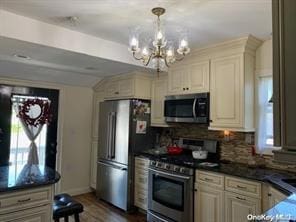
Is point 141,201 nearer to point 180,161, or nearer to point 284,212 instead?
point 180,161

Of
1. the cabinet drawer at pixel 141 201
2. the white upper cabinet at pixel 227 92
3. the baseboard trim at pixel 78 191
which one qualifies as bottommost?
the baseboard trim at pixel 78 191

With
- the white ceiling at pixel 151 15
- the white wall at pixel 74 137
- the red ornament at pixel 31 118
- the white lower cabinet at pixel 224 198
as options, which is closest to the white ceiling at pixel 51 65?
the white wall at pixel 74 137

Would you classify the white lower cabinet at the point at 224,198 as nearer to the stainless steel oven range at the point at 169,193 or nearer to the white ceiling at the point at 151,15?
the stainless steel oven range at the point at 169,193

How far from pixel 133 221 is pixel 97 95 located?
2.54 meters

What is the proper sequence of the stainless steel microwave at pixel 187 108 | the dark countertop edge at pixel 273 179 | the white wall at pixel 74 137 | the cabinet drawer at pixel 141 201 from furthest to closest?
the white wall at pixel 74 137 < the cabinet drawer at pixel 141 201 < the stainless steel microwave at pixel 187 108 < the dark countertop edge at pixel 273 179

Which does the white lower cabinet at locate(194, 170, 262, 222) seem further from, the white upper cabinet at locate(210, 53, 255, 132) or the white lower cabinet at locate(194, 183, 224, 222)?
the white upper cabinet at locate(210, 53, 255, 132)

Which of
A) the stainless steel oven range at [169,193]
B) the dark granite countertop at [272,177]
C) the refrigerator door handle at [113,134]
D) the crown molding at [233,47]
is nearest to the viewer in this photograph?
the dark granite countertop at [272,177]

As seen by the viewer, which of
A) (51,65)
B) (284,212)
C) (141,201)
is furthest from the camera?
(51,65)

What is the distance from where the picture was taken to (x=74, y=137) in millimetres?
4727

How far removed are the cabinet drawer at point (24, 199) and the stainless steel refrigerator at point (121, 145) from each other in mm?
1812

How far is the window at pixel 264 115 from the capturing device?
119 inches

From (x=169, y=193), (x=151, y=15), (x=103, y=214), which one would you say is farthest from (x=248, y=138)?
(x=103, y=214)

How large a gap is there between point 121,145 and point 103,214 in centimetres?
111

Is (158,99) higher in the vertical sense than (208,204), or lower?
higher
